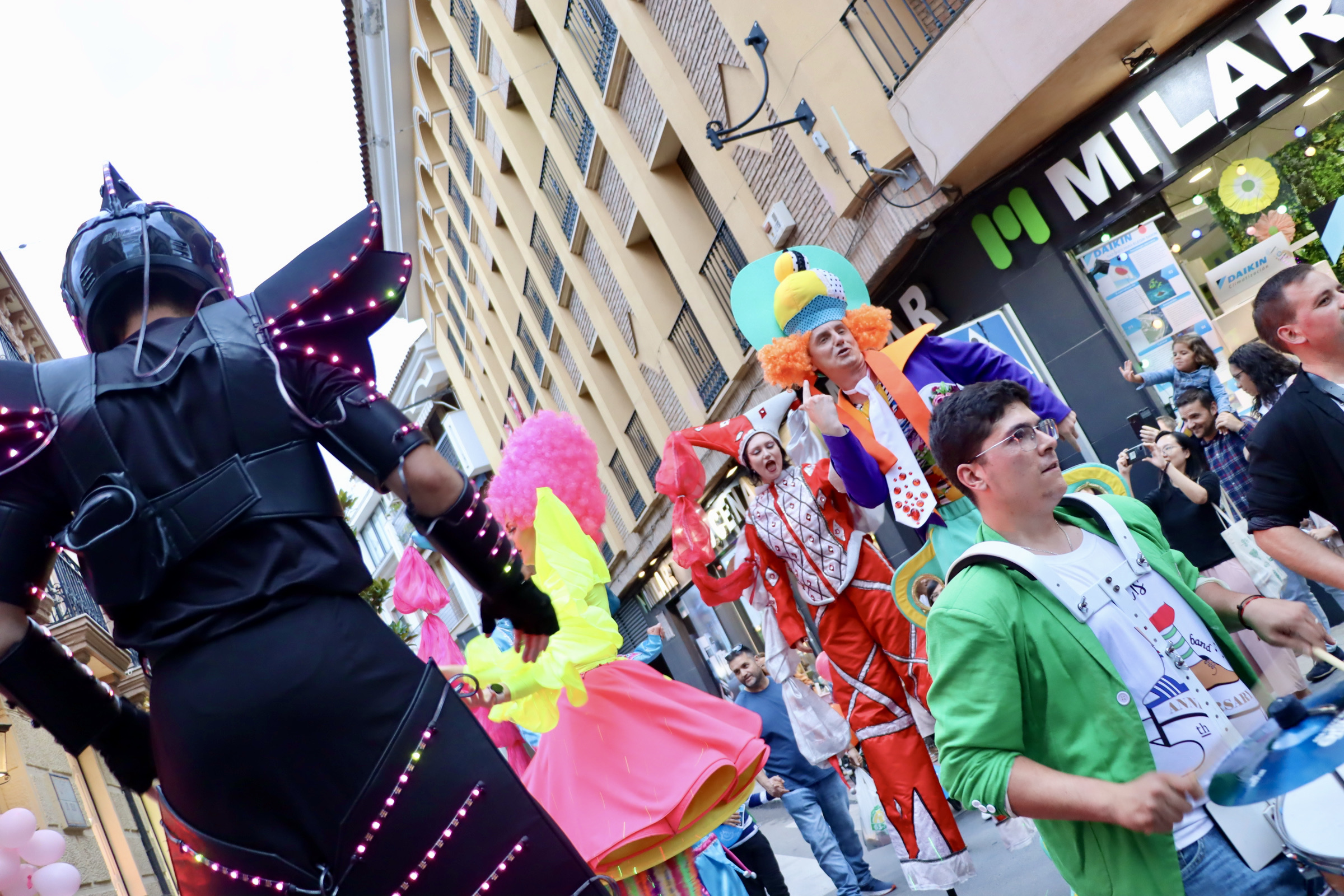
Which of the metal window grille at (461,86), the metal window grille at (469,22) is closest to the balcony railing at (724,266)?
the metal window grille at (469,22)

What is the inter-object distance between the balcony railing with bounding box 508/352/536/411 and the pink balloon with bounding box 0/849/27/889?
19938 mm

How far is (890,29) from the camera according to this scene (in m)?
10.0

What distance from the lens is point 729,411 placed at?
1503 cm

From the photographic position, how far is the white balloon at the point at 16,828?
5.77 m

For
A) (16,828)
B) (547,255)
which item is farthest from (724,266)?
(16,828)

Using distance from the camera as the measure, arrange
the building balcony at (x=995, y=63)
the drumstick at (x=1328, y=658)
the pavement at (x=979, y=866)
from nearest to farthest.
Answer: the drumstick at (x=1328, y=658)
the pavement at (x=979, y=866)
the building balcony at (x=995, y=63)

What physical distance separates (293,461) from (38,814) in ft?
Answer: 25.7

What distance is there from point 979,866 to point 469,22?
18.6 metres

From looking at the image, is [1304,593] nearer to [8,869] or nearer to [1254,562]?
[1254,562]

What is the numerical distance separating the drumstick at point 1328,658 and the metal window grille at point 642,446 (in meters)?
17.5

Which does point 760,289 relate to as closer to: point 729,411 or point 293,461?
point 293,461

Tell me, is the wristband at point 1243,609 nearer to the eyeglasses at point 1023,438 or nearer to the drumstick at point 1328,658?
the drumstick at point 1328,658

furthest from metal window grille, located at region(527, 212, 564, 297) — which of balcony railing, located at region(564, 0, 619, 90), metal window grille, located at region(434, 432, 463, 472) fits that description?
metal window grille, located at region(434, 432, 463, 472)

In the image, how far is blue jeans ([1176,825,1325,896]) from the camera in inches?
79.9
